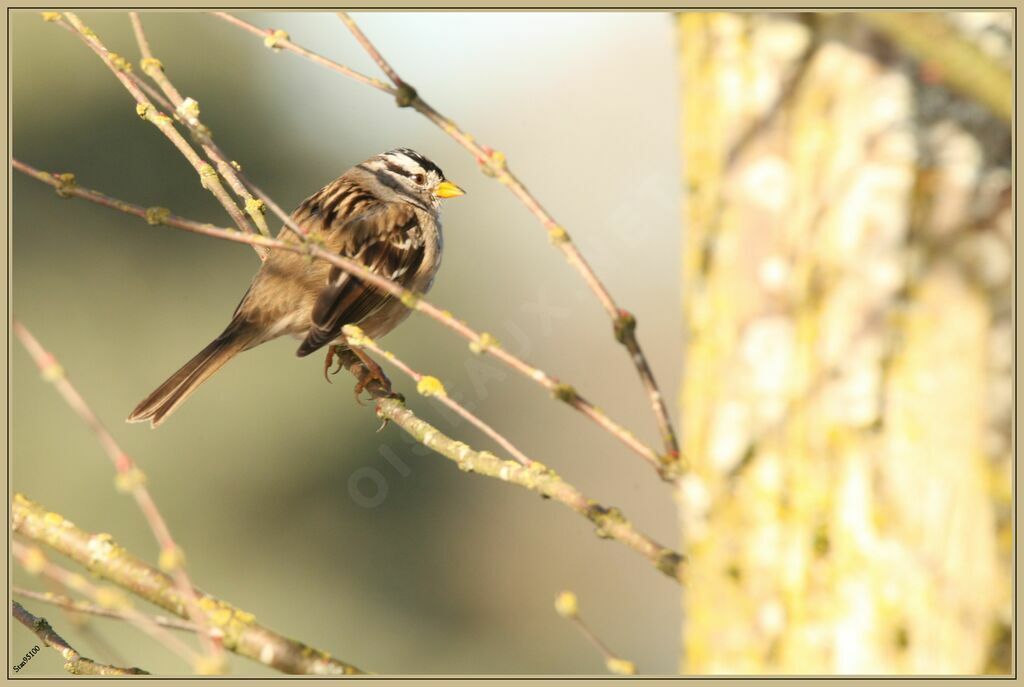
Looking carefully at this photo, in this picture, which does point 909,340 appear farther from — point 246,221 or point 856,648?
point 246,221

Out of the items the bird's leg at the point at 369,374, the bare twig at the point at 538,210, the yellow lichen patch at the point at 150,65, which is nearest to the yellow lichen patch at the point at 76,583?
the bare twig at the point at 538,210

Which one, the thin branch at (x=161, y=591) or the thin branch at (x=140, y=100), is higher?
the thin branch at (x=140, y=100)

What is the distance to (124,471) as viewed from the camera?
4.93 feet

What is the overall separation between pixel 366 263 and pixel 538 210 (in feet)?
8.02

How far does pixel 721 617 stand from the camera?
5.47ft

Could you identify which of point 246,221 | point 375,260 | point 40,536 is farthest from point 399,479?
point 40,536

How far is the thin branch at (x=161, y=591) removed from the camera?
5.99 ft

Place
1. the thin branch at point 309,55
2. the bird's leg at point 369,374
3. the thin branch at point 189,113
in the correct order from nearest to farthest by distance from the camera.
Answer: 1. the thin branch at point 309,55
2. the thin branch at point 189,113
3. the bird's leg at point 369,374

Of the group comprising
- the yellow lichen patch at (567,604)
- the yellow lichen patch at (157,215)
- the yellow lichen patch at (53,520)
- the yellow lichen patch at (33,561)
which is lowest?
the yellow lichen patch at (33,561)

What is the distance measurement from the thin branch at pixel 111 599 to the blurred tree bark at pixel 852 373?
80 cm

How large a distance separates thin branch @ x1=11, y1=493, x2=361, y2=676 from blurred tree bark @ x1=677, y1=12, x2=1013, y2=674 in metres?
0.70

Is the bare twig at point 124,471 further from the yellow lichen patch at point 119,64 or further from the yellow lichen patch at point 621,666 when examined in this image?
the yellow lichen patch at point 119,64

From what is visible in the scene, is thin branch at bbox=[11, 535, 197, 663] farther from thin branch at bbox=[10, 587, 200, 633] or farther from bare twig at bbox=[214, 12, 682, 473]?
bare twig at bbox=[214, 12, 682, 473]

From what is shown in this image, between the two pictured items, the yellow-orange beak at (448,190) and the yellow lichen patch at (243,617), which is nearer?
the yellow lichen patch at (243,617)
